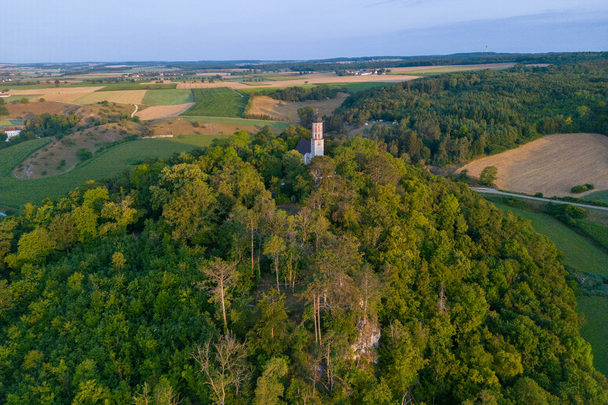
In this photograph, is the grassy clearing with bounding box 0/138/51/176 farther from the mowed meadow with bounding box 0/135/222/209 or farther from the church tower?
the church tower

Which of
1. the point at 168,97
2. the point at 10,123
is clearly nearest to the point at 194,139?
the point at 10,123

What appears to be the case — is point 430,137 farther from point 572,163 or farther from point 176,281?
point 176,281

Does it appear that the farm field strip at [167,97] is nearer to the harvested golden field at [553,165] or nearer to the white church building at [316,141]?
the white church building at [316,141]

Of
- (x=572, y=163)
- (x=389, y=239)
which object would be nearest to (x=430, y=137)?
(x=572, y=163)

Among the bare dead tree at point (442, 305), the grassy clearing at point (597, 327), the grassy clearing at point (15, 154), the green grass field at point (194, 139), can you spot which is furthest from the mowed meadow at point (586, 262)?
the grassy clearing at point (15, 154)

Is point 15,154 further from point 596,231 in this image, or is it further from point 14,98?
point 596,231
